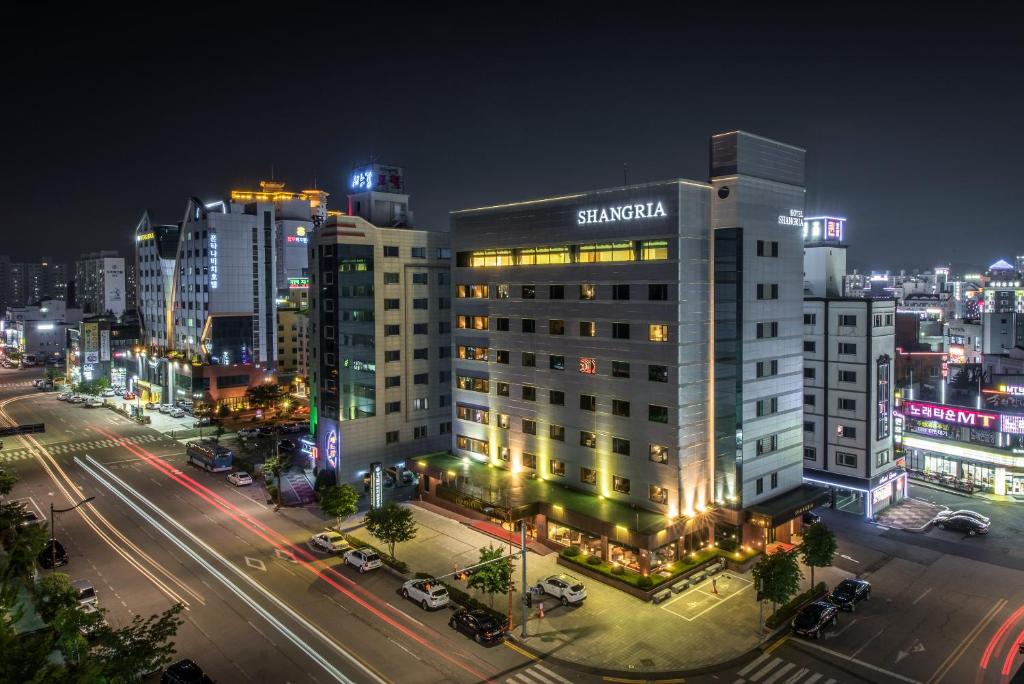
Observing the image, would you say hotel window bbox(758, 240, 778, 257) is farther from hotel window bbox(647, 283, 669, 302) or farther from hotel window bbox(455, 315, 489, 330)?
hotel window bbox(455, 315, 489, 330)

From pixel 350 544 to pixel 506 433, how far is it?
17393mm

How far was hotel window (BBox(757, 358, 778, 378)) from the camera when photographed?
5649 centimetres

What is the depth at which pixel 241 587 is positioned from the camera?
4856 cm

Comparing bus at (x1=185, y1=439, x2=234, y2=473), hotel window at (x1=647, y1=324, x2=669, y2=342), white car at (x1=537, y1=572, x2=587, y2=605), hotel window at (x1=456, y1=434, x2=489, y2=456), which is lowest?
white car at (x1=537, y1=572, x2=587, y2=605)

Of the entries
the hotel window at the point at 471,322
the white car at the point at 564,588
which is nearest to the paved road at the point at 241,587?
the white car at the point at 564,588

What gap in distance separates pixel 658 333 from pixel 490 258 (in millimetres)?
20542

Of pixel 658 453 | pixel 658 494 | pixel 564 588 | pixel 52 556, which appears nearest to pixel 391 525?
pixel 564 588

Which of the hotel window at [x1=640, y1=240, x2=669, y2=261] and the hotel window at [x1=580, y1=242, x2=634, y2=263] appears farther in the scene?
the hotel window at [x1=580, y1=242, x2=634, y2=263]

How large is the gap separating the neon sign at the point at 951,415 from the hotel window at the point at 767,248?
3106 centimetres

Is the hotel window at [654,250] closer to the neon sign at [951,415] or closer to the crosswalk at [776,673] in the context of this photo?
the crosswalk at [776,673]

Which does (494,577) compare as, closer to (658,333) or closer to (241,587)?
(241,587)

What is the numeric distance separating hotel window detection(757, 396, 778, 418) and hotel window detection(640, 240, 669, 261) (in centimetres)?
1508

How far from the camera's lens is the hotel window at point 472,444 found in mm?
67631

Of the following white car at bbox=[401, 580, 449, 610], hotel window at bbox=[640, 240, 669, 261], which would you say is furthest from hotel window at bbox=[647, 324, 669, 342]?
white car at bbox=[401, 580, 449, 610]
